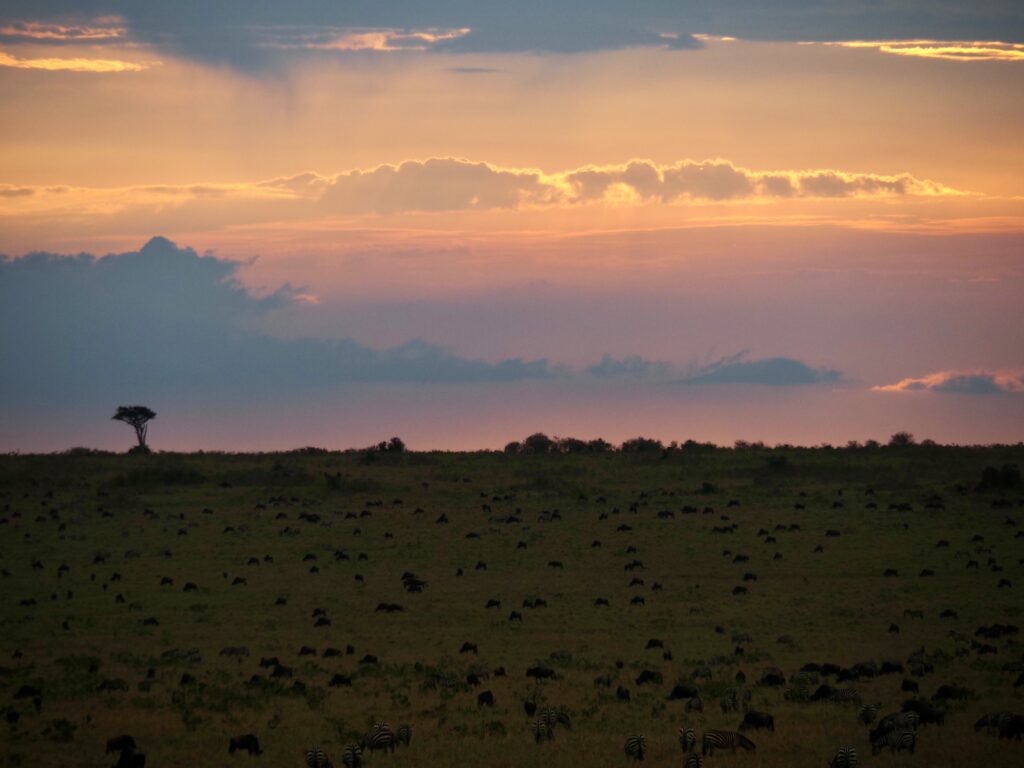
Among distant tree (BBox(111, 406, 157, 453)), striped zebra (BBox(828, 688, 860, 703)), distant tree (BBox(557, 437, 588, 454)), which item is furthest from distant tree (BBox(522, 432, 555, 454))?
striped zebra (BBox(828, 688, 860, 703))

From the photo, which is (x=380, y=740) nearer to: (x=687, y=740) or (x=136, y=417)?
(x=687, y=740)

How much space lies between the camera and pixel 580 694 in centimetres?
2316

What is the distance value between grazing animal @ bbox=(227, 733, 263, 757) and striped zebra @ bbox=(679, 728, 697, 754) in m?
6.79

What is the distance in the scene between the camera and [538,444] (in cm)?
8881

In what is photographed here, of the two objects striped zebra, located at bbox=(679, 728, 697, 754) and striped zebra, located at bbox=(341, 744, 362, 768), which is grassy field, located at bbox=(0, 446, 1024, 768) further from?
striped zebra, located at bbox=(341, 744, 362, 768)

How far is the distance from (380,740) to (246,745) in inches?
86.3

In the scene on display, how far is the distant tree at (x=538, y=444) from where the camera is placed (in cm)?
8781

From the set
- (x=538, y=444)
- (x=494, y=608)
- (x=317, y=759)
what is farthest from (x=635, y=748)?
(x=538, y=444)

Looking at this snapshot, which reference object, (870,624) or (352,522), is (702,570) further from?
(352,522)

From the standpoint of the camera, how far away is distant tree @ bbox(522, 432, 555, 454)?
8781 cm

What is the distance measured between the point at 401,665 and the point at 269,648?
4.01 m

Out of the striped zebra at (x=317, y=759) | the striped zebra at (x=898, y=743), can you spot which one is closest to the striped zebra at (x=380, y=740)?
the striped zebra at (x=317, y=759)

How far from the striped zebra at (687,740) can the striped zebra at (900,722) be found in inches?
116

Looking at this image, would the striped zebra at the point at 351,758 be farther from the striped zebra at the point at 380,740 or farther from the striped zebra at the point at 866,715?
the striped zebra at the point at 866,715
